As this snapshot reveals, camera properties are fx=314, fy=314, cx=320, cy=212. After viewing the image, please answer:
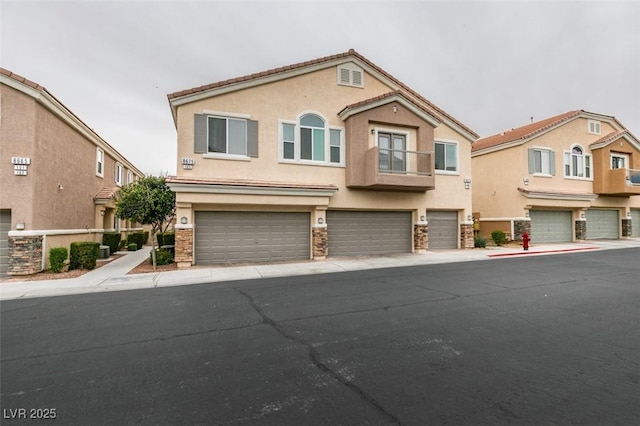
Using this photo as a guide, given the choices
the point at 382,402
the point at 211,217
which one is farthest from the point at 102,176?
the point at 382,402

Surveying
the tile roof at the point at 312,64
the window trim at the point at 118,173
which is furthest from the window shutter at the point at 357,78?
the window trim at the point at 118,173

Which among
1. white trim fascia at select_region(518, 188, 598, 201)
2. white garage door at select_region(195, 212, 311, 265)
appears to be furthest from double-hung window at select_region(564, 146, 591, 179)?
white garage door at select_region(195, 212, 311, 265)

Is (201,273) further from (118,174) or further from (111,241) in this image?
(118,174)

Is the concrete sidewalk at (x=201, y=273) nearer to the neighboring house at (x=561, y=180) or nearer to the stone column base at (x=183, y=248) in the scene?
the stone column base at (x=183, y=248)

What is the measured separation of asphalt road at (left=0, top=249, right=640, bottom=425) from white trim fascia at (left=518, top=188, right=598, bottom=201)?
13438 mm

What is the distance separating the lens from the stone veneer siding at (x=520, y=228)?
20172 millimetres

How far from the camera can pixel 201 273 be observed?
11.2 metres

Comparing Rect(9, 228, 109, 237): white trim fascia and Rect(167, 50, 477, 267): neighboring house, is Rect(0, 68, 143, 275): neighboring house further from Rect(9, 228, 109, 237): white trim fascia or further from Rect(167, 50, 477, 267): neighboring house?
Rect(167, 50, 477, 267): neighboring house

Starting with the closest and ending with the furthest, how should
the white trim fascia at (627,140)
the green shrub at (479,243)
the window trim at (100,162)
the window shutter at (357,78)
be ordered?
1. the window shutter at (357,78)
2. the green shrub at (479,243)
3. the window trim at (100,162)
4. the white trim fascia at (627,140)

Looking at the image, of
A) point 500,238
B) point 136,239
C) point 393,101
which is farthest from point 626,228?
point 136,239

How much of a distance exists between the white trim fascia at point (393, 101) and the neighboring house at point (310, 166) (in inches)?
1.9

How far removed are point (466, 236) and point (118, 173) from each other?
2441 cm

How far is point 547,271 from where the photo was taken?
36.0ft

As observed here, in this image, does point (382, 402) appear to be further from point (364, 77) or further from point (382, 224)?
point (364, 77)
